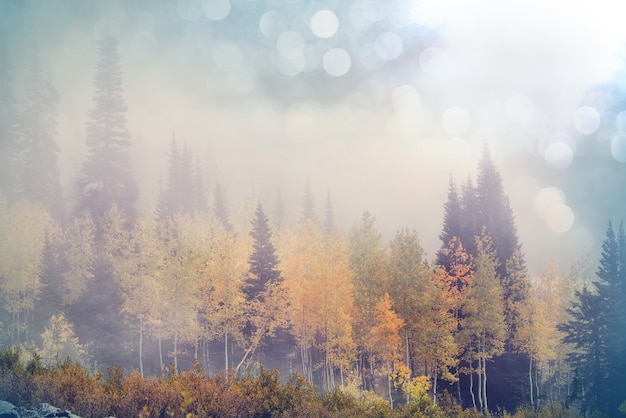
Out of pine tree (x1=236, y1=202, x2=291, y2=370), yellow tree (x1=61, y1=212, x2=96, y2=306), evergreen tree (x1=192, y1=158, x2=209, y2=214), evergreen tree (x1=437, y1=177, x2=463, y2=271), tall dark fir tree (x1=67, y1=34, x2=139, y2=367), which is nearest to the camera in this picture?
pine tree (x1=236, y1=202, x2=291, y2=370)

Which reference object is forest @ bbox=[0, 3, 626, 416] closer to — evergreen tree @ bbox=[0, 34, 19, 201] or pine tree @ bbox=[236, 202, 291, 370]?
pine tree @ bbox=[236, 202, 291, 370]

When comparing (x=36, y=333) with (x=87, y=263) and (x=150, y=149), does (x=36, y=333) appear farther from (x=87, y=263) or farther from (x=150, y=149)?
(x=150, y=149)

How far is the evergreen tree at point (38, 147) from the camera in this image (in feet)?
175

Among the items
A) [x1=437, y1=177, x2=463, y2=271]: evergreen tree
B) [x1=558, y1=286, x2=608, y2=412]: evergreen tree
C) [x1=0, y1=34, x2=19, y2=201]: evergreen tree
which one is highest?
[x1=0, y1=34, x2=19, y2=201]: evergreen tree

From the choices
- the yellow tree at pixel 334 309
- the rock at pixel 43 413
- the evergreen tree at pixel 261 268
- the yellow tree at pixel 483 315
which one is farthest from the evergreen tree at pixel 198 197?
the rock at pixel 43 413

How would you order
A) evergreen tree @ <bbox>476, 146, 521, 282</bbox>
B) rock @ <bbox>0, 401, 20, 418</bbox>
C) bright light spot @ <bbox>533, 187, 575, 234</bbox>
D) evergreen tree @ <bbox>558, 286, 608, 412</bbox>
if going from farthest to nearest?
bright light spot @ <bbox>533, 187, 575, 234</bbox>, evergreen tree @ <bbox>476, 146, 521, 282</bbox>, evergreen tree @ <bbox>558, 286, 608, 412</bbox>, rock @ <bbox>0, 401, 20, 418</bbox>

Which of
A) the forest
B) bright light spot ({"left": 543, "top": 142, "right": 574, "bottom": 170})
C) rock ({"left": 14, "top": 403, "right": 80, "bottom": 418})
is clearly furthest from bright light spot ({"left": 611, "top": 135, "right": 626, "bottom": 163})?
rock ({"left": 14, "top": 403, "right": 80, "bottom": 418})

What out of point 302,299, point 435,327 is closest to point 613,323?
point 435,327

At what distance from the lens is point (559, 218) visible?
107750 millimetres

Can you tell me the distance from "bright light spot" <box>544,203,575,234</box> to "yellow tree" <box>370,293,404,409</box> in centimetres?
8706

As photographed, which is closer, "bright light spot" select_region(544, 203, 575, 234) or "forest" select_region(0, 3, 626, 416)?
"forest" select_region(0, 3, 626, 416)

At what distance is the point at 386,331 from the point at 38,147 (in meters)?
47.7

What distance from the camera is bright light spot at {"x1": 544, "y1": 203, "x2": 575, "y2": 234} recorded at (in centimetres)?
10412

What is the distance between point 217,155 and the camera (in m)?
124
